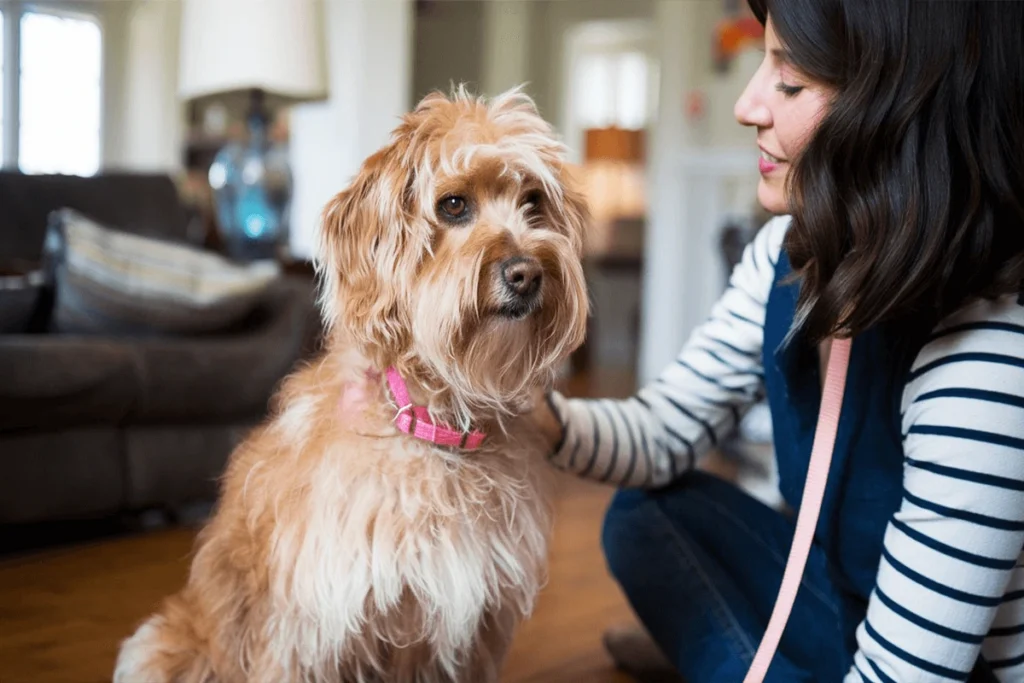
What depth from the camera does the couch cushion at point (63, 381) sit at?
8.13 feet

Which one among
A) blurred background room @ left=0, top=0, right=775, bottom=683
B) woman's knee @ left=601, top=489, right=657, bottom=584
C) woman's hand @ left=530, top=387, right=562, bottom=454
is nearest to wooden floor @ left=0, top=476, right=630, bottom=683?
blurred background room @ left=0, top=0, right=775, bottom=683

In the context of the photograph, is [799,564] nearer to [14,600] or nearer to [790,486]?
[790,486]

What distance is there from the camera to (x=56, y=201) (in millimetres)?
3387

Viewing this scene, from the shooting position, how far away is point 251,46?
3162 millimetres

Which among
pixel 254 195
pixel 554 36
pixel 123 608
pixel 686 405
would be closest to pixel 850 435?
pixel 686 405

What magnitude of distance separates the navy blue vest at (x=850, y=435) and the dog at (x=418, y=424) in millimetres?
312

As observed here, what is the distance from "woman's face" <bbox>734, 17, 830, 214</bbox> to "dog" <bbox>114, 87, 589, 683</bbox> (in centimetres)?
27

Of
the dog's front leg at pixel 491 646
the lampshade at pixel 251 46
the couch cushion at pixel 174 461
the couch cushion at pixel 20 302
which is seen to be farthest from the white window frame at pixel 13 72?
the dog's front leg at pixel 491 646


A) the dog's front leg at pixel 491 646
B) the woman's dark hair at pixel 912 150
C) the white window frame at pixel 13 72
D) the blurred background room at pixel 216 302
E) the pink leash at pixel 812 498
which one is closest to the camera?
the woman's dark hair at pixel 912 150

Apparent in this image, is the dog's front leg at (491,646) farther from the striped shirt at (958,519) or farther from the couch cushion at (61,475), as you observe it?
the couch cushion at (61,475)

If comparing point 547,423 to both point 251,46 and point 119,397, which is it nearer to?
point 119,397

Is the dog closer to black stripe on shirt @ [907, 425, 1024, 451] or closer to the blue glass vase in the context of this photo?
black stripe on shirt @ [907, 425, 1024, 451]

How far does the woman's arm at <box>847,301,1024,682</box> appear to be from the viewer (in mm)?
1141

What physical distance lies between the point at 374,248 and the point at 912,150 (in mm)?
642
